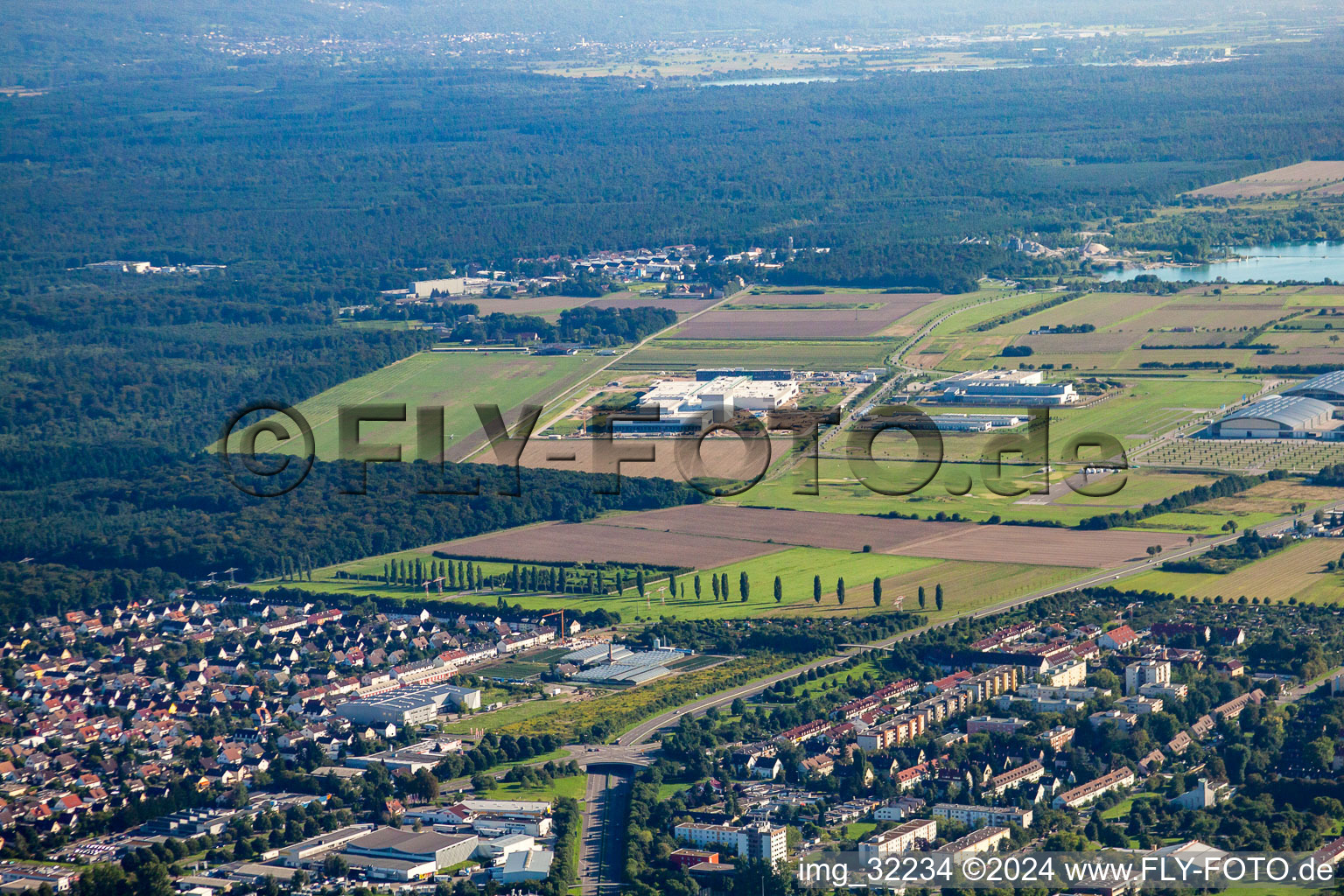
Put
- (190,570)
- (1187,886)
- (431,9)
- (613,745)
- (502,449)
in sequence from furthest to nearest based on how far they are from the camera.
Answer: (431,9) < (502,449) < (190,570) < (613,745) < (1187,886)

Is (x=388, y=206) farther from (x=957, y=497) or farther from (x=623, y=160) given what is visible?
(x=957, y=497)

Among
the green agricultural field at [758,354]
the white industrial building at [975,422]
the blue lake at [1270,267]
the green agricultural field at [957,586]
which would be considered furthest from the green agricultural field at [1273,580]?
the blue lake at [1270,267]

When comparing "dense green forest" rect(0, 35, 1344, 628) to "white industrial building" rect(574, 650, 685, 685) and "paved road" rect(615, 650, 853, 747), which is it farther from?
"paved road" rect(615, 650, 853, 747)

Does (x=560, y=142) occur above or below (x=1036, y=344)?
above

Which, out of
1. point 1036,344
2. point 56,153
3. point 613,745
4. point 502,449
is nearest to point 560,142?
point 56,153

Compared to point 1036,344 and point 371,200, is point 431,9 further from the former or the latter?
point 1036,344

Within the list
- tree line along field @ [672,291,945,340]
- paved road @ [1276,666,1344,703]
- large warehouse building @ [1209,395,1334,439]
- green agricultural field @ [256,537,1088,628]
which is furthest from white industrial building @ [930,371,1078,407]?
paved road @ [1276,666,1344,703]
